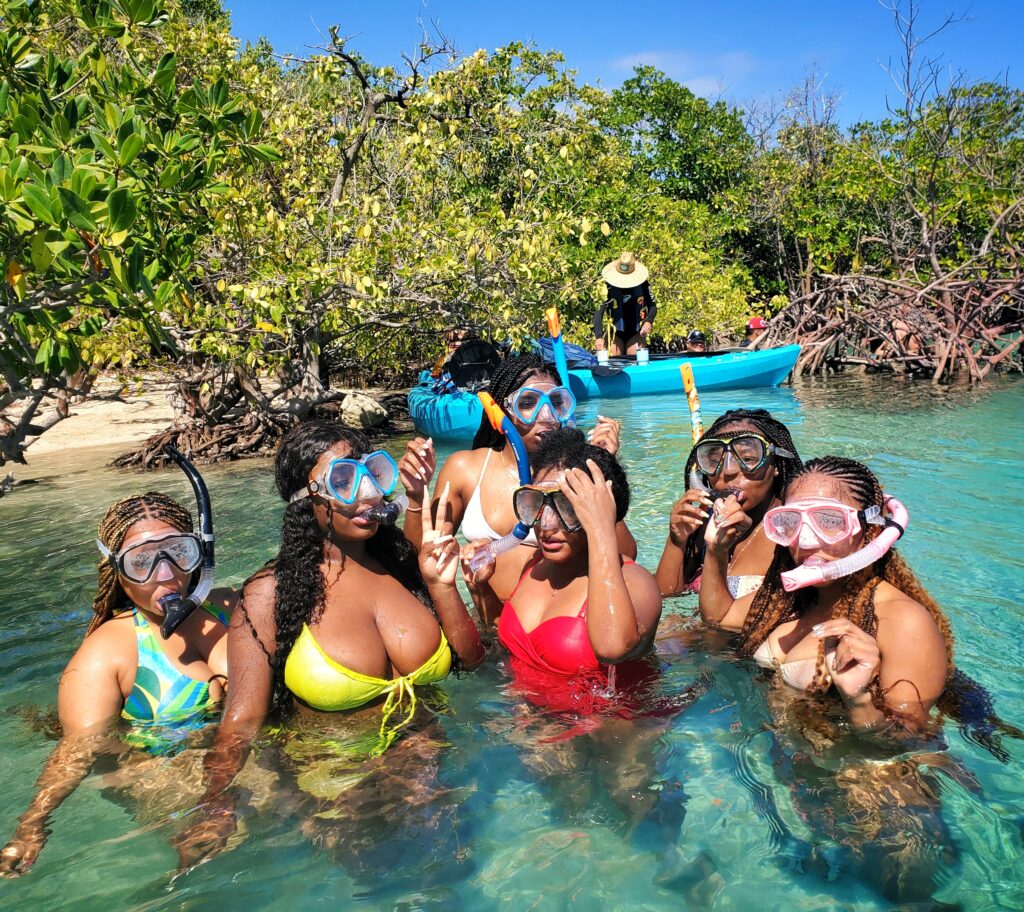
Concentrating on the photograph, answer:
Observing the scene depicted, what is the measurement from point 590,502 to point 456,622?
2.27 ft

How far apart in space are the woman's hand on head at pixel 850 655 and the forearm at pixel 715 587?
3.29ft

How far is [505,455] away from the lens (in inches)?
168

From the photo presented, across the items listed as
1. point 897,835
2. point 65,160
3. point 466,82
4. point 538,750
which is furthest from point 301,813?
point 466,82

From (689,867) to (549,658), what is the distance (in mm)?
821

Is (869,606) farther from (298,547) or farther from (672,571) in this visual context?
(298,547)

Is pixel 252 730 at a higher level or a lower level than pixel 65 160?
lower

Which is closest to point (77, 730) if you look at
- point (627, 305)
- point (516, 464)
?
point (516, 464)

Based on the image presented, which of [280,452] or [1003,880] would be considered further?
[280,452]

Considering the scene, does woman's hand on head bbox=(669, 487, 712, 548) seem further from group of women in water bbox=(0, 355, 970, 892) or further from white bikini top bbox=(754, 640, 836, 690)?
white bikini top bbox=(754, 640, 836, 690)

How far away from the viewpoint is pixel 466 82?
9.76 m

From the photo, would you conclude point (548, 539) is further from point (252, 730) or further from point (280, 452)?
point (252, 730)

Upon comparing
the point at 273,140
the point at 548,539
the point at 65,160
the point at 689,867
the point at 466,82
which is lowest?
the point at 689,867

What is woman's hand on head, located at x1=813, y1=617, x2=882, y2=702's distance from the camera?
2.51 metres

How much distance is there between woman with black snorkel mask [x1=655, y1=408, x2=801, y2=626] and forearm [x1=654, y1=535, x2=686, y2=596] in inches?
4.0
